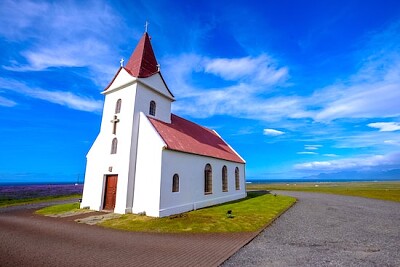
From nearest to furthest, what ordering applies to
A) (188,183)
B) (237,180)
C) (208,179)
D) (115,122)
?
(188,183)
(115,122)
(208,179)
(237,180)

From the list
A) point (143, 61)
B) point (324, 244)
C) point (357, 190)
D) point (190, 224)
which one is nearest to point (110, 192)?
point (190, 224)

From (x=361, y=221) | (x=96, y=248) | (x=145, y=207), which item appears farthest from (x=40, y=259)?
(x=361, y=221)

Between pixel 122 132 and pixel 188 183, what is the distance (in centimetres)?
678

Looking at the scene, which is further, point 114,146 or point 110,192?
point 114,146

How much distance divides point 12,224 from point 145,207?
7907mm

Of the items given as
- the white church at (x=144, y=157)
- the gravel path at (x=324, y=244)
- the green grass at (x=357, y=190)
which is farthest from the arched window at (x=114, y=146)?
the green grass at (x=357, y=190)

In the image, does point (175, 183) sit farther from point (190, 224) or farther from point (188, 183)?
point (190, 224)

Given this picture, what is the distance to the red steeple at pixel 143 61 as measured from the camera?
18.8m

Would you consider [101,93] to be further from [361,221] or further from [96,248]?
[361,221]

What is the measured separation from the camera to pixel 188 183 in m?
17.8

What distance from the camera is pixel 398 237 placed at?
1062 cm

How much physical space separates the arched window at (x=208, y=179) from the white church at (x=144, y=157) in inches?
2.6

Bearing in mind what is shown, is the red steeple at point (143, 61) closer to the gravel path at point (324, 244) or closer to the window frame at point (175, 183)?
the window frame at point (175, 183)

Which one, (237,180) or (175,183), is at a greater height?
(237,180)
